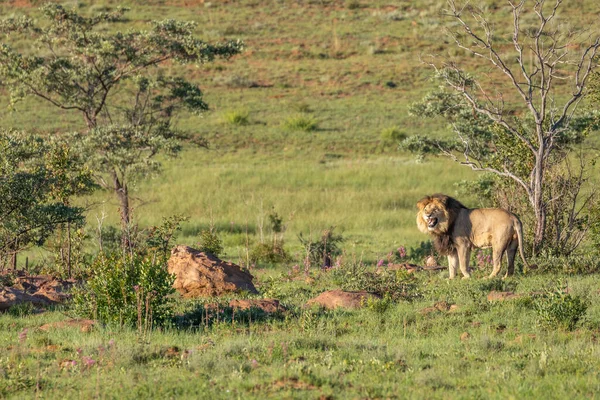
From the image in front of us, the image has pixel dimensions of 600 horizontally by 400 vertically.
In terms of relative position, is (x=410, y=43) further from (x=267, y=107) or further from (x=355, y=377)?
(x=355, y=377)

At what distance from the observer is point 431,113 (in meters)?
21.5

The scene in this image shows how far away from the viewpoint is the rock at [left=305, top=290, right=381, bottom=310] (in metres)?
12.6

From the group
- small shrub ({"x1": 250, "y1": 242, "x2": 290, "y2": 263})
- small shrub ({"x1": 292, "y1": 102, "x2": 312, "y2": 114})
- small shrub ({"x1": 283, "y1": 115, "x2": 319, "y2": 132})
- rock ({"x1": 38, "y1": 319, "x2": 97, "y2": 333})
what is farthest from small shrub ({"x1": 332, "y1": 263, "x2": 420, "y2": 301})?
small shrub ({"x1": 292, "y1": 102, "x2": 312, "y2": 114})

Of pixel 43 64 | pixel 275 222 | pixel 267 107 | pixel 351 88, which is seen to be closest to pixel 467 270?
pixel 275 222

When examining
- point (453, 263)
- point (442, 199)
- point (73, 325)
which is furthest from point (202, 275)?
point (453, 263)

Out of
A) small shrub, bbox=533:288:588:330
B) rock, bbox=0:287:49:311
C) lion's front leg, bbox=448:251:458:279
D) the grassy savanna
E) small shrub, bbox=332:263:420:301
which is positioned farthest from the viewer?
lion's front leg, bbox=448:251:458:279

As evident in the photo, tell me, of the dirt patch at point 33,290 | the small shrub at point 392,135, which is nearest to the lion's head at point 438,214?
the dirt patch at point 33,290

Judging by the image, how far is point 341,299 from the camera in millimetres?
12766

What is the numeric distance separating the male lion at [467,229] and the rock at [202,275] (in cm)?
317

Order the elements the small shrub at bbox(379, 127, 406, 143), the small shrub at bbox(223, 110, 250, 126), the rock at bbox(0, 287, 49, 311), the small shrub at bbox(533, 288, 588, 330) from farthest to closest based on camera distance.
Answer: the small shrub at bbox(223, 110, 250, 126)
the small shrub at bbox(379, 127, 406, 143)
the rock at bbox(0, 287, 49, 311)
the small shrub at bbox(533, 288, 588, 330)

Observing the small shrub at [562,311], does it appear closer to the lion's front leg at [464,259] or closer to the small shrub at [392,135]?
the lion's front leg at [464,259]

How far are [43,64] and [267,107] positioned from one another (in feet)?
81.5

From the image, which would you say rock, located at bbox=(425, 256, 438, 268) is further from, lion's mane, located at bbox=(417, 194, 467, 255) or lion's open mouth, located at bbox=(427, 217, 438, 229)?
lion's open mouth, located at bbox=(427, 217, 438, 229)

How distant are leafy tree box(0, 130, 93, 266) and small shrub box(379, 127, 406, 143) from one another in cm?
2404
